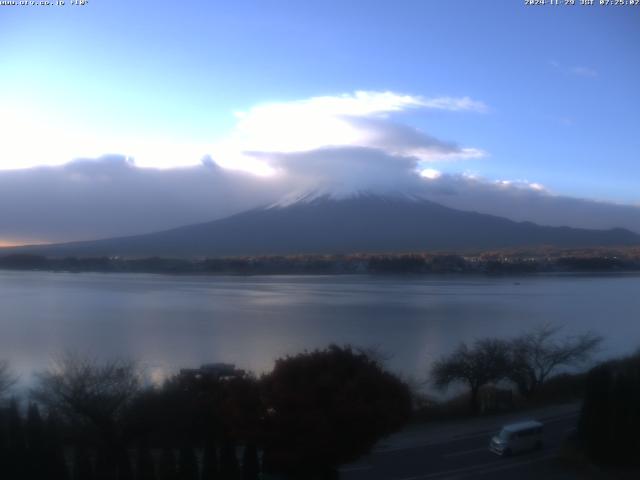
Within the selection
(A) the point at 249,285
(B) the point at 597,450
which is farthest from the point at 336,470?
(A) the point at 249,285

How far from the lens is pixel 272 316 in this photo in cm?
1770


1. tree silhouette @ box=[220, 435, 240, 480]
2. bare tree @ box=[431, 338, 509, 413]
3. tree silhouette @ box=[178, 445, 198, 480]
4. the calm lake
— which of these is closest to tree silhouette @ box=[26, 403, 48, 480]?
tree silhouette @ box=[178, 445, 198, 480]

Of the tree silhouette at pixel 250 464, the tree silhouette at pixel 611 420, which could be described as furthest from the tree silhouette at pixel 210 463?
the tree silhouette at pixel 611 420

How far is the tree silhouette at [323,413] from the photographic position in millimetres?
4816

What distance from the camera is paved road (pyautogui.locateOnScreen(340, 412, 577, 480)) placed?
19.0ft

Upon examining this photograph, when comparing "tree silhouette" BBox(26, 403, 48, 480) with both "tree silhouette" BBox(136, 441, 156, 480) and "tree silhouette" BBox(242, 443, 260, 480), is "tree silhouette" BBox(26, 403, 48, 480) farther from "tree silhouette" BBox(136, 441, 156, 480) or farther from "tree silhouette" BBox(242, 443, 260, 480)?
"tree silhouette" BBox(242, 443, 260, 480)

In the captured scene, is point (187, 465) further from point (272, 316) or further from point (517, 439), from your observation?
point (272, 316)

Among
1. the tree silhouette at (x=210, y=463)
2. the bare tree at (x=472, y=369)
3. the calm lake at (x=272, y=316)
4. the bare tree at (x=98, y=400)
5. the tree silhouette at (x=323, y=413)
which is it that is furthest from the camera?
the calm lake at (x=272, y=316)

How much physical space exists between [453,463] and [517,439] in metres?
0.69

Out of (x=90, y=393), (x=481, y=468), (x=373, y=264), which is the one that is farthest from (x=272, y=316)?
(x=373, y=264)

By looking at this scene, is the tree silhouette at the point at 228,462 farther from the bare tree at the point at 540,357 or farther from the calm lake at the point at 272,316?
the bare tree at the point at 540,357

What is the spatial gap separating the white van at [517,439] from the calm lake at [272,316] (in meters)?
4.19

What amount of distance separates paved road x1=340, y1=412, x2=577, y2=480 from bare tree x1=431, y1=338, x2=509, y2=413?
2.77 meters

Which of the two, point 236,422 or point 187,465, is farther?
point 236,422
